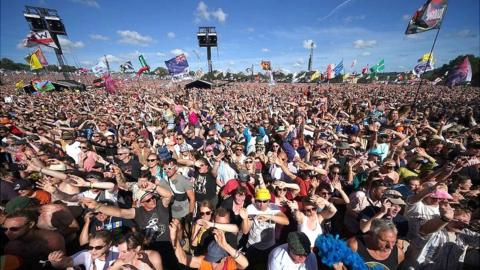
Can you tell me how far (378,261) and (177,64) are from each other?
1610 centimetres

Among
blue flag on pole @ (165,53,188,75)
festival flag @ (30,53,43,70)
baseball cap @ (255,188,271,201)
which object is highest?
festival flag @ (30,53,43,70)

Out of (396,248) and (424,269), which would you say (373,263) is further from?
(424,269)

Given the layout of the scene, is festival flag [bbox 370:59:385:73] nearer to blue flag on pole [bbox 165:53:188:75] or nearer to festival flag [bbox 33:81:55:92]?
blue flag on pole [bbox 165:53:188:75]

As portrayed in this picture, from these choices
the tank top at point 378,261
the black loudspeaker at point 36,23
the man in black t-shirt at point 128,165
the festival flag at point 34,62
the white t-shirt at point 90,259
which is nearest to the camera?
the tank top at point 378,261

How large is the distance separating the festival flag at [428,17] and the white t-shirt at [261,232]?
1240 cm

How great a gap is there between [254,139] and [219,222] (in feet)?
16.0

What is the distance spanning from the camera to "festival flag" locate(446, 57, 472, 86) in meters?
11.3

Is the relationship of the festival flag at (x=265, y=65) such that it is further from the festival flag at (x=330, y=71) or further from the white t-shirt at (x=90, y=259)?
the white t-shirt at (x=90, y=259)

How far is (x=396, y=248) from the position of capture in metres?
2.64

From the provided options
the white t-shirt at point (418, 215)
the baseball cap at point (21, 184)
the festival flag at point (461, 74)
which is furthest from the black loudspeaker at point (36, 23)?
the festival flag at point (461, 74)

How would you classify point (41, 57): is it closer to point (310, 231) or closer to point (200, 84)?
point (200, 84)

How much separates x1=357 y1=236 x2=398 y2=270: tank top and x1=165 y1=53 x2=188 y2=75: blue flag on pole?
15.6 metres

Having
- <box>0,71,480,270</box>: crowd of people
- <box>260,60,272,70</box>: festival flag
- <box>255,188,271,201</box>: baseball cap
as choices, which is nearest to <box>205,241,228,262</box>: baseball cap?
<box>0,71,480,270</box>: crowd of people

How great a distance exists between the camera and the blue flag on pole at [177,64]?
15789 millimetres
